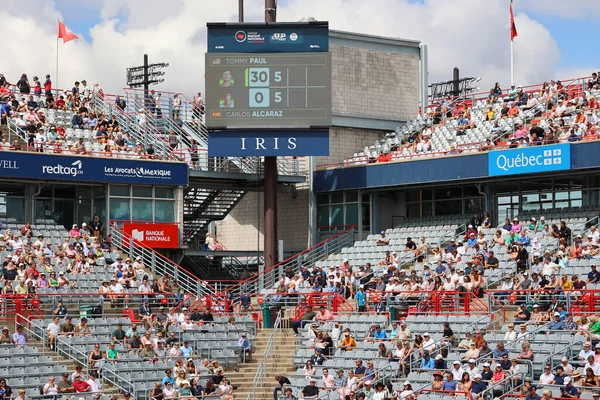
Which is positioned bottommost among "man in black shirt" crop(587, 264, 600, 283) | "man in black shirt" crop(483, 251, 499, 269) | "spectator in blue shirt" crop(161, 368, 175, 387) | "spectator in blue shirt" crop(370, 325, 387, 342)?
"spectator in blue shirt" crop(161, 368, 175, 387)

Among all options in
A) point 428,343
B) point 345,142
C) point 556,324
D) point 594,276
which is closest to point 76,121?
point 345,142

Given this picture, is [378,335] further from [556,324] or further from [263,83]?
[263,83]

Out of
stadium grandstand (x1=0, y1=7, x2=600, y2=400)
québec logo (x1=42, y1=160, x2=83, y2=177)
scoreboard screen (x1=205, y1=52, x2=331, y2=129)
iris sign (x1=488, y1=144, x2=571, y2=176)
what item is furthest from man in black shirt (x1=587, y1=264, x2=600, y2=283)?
québec logo (x1=42, y1=160, x2=83, y2=177)

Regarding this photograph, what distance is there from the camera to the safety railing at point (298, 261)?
125 ft

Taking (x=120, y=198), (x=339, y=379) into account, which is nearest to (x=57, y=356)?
(x=339, y=379)

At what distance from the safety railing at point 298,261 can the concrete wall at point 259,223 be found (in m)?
2.17

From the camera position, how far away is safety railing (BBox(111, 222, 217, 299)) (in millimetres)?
36625

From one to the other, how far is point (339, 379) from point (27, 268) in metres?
10.6

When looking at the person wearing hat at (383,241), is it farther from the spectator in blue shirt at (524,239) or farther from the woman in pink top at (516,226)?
the spectator in blue shirt at (524,239)

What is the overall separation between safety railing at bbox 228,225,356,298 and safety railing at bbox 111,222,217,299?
133 centimetres

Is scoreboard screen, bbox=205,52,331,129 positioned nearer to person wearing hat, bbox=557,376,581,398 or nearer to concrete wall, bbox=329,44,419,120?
concrete wall, bbox=329,44,419,120

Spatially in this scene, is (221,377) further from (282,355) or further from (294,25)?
(294,25)

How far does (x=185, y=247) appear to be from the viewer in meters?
39.5

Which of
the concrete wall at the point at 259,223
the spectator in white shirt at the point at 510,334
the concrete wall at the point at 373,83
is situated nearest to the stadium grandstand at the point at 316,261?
the spectator in white shirt at the point at 510,334
